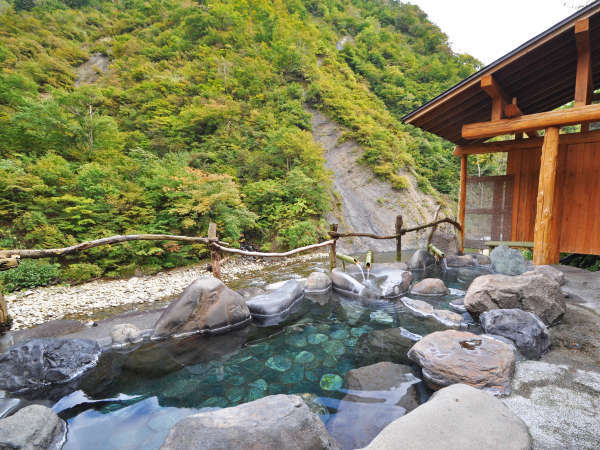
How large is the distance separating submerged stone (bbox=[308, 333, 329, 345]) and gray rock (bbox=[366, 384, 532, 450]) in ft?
6.27

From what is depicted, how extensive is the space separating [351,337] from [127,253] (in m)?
6.99

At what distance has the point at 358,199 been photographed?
15.8 metres

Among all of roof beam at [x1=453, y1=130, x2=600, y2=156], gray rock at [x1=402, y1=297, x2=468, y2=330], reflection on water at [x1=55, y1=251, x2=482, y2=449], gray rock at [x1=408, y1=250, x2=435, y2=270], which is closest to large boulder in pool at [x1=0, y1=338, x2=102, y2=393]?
reflection on water at [x1=55, y1=251, x2=482, y2=449]

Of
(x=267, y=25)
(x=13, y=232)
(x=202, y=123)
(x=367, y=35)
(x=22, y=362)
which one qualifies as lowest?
(x=22, y=362)

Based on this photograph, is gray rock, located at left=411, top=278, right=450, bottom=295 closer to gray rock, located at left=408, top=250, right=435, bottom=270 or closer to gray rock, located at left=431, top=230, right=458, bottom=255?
gray rock, located at left=408, top=250, right=435, bottom=270

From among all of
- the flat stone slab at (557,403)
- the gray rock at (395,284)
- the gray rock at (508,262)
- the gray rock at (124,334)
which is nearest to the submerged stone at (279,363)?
the gray rock at (124,334)

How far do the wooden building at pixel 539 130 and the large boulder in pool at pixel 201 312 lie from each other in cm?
571

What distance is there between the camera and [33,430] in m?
1.69

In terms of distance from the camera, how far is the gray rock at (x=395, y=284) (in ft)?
16.6

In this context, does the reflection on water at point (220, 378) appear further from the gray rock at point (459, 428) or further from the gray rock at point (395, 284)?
the gray rock at point (395, 284)

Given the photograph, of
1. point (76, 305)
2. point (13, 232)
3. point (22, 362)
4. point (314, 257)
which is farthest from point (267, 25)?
point (22, 362)

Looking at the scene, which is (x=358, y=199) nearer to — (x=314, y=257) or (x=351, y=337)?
(x=314, y=257)

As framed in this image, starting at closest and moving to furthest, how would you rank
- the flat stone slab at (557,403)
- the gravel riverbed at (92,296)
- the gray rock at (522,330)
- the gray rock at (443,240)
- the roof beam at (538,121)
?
the flat stone slab at (557,403)
the gray rock at (522,330)
the roof beam at (538,121)
the gravel riverbed at (92,296)
the gray rock at (443,240)

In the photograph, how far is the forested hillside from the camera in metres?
7.29
